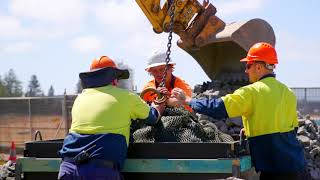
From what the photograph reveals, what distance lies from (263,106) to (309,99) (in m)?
13.8

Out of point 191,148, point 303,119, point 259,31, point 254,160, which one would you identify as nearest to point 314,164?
point 303,119

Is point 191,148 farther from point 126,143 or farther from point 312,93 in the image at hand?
point 312,93

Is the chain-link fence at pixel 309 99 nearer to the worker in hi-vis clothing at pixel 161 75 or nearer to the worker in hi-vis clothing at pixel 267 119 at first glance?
the worker in hi-vis clothing at pixel 161 75

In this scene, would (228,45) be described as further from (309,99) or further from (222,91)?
(309,99)

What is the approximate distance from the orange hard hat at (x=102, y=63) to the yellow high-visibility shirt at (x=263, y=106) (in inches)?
41.0

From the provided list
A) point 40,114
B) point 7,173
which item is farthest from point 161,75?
point 40,114

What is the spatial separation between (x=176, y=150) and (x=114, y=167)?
21.8 inches

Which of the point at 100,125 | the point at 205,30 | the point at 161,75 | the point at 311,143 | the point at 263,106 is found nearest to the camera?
the point at 100,125

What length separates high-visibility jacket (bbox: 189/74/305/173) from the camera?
16.7 ft

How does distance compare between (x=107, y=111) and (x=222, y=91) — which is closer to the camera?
(x=107, y=111)

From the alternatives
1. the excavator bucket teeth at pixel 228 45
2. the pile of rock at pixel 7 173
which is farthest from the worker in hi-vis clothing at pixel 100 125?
the excavator bucket teeth at pixel 228 45

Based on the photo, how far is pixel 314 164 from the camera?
1141 cm

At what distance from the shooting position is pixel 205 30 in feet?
37.1

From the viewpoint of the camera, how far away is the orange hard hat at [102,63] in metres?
5.02
